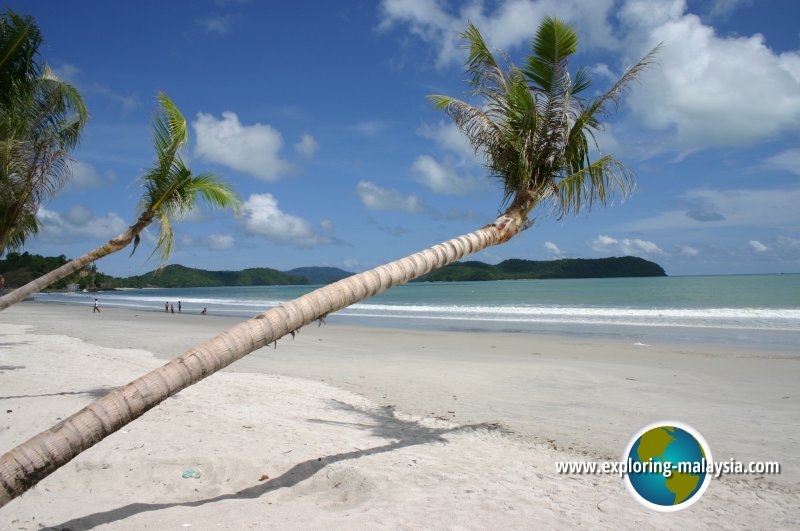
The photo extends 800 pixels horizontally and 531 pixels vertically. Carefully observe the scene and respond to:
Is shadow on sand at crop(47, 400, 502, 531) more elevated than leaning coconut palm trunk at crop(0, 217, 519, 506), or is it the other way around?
leaning coconut palm trunk at crop(0, 217, 519, 506)

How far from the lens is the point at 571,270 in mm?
147000

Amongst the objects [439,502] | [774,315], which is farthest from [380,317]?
[439,502]

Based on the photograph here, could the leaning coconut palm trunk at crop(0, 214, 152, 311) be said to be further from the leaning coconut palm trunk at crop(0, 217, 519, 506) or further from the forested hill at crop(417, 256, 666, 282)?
the forested hill at crop(417, 256, 666, 282)

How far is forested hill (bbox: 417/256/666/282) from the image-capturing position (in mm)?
148000

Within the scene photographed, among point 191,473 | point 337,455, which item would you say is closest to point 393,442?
point 337,455

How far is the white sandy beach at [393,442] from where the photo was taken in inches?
157

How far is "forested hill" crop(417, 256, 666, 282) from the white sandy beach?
134 meters

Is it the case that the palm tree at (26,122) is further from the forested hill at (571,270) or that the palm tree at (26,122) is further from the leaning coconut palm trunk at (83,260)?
the forested hill at (571,270)

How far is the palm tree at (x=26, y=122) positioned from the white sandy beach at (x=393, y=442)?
9.77 ft

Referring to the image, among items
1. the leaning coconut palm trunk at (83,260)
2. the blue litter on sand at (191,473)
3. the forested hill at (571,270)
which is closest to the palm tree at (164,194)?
the leaning coconut palm trunk at (83,260)

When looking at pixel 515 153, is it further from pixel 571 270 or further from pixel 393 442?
pixel 571 270

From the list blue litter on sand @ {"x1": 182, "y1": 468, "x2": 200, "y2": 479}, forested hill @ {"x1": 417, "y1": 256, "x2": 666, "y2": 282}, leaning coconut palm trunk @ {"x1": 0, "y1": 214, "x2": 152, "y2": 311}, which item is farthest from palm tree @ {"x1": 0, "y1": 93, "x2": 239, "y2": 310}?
forested hill @ {"x1": 417, "y1": 256, "x2": 666, "y2": 282}

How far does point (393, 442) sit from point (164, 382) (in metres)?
3.34

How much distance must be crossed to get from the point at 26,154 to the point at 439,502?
775 centimetres
